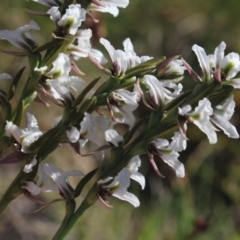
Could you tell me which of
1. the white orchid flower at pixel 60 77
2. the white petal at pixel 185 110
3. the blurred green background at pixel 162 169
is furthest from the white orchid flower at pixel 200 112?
the blurred green background at pixel 162 169

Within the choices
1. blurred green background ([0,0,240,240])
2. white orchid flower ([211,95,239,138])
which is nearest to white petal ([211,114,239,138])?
white orchid flower ([211,95,239,138])

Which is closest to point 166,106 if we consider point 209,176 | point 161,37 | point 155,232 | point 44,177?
point 44,177

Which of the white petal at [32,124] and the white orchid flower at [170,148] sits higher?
the white orchid flower at [170,148]

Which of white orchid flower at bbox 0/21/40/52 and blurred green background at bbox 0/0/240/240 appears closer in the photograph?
white orchid flower at bbox 0/21/40/52

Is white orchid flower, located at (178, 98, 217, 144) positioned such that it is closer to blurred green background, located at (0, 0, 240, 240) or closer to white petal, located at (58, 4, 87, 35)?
white petal, located at (58, 4, 87, 35)

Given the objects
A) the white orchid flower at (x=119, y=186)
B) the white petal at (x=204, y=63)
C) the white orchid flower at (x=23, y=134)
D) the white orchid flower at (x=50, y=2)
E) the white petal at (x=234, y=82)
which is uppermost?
the white orchid flower at (x=50, y=2)

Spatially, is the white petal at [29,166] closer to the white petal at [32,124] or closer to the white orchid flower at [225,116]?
the white petal at [32,124]

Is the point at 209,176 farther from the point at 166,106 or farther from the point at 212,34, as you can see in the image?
the point at 166,106

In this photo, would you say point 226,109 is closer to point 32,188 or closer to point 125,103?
point 125,103
